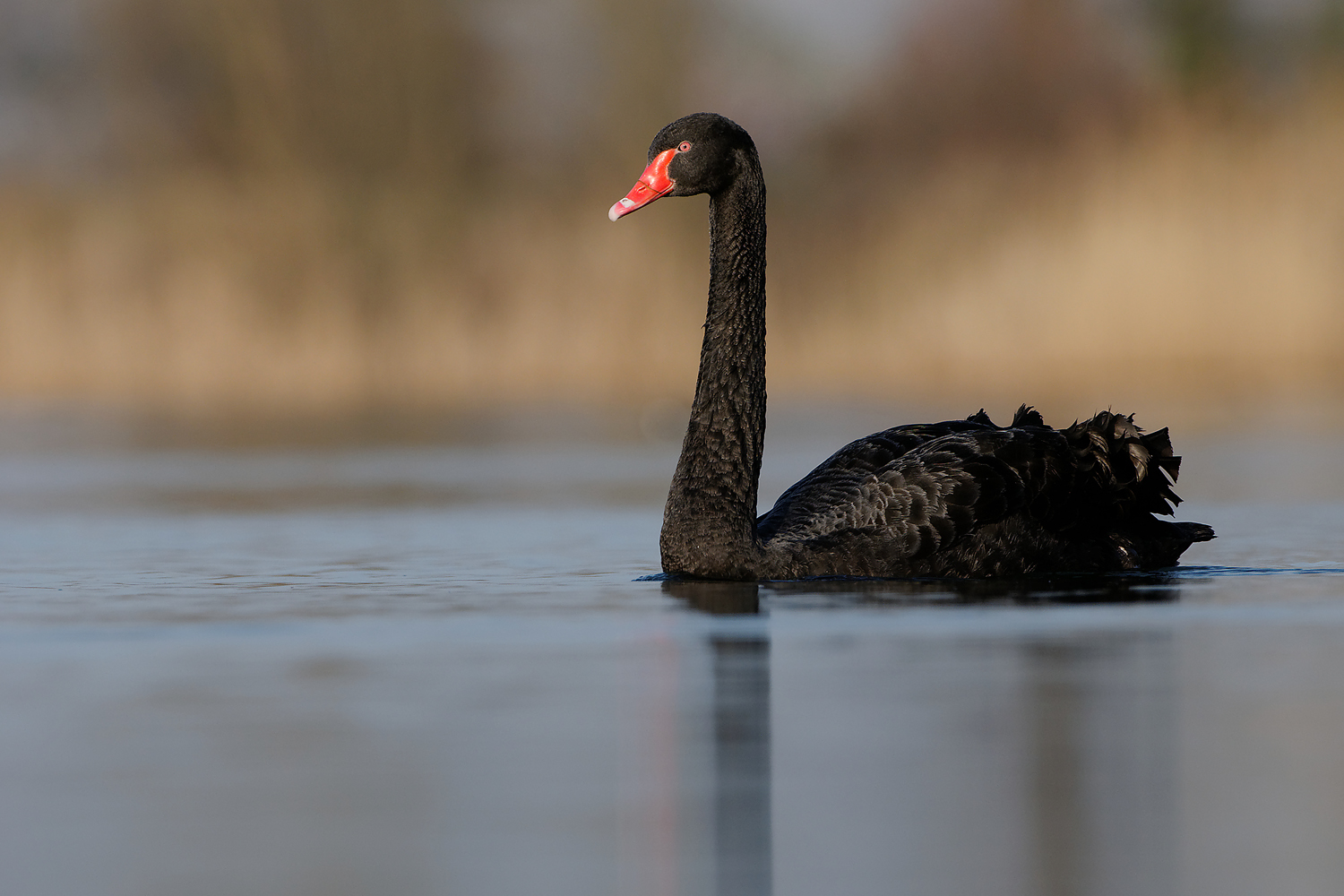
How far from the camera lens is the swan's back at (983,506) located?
6035 mm

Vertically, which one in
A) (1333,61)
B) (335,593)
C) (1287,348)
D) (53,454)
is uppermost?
(1333,61)

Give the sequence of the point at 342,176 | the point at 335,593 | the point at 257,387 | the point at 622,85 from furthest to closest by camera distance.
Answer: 1. the point at 622,85
2. the point at 342,176
3. the point at 257,387
4. the point at 335,593

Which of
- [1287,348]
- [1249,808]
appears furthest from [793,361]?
[1249,808]

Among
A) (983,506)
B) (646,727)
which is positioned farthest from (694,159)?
(646,727)

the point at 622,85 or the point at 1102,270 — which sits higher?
the point at 622,85

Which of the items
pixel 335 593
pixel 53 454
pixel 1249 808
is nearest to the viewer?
pixel 1249 808

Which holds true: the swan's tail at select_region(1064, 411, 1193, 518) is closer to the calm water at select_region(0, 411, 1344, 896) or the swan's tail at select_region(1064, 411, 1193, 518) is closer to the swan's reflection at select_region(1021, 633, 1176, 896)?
the calm water at select_region(0, 411, 1344, 896)

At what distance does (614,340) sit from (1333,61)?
628cm

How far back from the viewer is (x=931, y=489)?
6.06 metres

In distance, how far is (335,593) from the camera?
5.99 metres

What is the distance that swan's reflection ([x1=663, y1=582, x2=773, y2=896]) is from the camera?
110 inches

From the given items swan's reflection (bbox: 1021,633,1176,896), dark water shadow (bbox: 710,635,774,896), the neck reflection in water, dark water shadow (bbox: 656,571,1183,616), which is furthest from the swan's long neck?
swan's reflection (bbox: 1021,633,1176,896)

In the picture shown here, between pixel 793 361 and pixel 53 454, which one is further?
pixel 793 361

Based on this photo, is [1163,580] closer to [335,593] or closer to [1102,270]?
[335,593]
